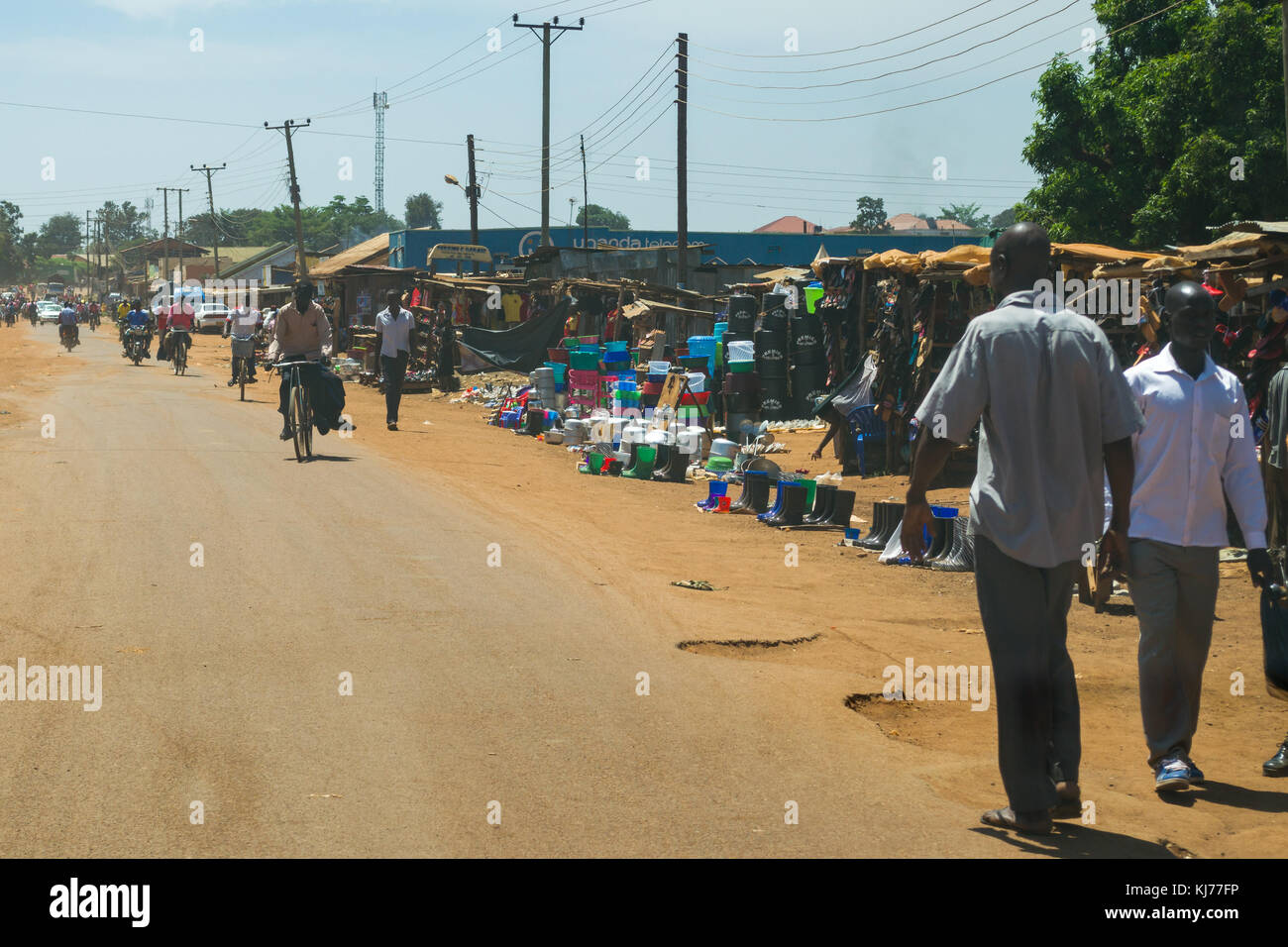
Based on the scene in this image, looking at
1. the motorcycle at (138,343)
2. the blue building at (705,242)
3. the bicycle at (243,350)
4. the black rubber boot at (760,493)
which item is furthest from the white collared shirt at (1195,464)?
the blue building at (705,242)

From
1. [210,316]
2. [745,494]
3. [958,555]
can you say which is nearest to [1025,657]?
[958,555]

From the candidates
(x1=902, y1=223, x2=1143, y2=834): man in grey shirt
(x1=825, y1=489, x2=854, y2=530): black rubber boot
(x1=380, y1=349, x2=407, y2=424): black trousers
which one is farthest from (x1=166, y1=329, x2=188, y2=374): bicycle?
(x1=902, y1=223, x2=1143, y2=834): man in grey shirt

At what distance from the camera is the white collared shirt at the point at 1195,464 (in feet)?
16.8

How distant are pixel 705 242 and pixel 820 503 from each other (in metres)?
48.5

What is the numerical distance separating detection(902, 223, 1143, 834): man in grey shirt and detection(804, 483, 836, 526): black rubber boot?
27.7 ft

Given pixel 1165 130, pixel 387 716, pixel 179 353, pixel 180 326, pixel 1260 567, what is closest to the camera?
pixel 1260 567

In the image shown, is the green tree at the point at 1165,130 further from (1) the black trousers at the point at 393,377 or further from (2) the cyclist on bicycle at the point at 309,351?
(2) the cyclist on bicycle at the point at 309,351

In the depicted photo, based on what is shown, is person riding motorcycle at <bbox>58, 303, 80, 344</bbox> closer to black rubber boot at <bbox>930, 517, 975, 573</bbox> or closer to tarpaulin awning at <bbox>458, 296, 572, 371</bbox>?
tarpaulin awning at <bbox>458, 296, 572, 371</bbox>

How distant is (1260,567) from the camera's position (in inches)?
207

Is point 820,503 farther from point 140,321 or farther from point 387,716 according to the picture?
point 140,321

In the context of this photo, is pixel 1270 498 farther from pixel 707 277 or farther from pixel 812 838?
pixel 707 277

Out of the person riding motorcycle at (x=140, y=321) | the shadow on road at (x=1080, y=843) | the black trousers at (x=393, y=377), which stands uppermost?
the person riding motorcycle at (x=140, y=321)

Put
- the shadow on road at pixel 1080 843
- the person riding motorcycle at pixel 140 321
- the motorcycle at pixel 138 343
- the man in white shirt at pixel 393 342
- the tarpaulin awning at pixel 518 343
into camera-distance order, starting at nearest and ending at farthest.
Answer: the shadow on road at pixel 1080 843 < the man in white shirt at pixel 393 342 < the tarpaulin awning at pixel 518 343 < the person riding motorcycle at pixel 140 321 < the motorcycle at pixel 138 343

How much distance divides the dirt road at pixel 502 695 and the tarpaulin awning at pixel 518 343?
1900cm
